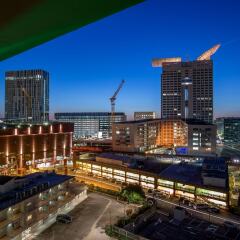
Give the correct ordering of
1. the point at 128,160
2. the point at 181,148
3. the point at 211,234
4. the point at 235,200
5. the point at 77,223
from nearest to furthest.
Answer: the point at 211,234 → the point at 77,223 → the point at 235,200 → the point at 128,160 → the point at 181,148

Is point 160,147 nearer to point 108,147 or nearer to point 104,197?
point 108,147

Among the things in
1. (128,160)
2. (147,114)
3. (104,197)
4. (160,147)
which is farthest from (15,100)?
(104,197)

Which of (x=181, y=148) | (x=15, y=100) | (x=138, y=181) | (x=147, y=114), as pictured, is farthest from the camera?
(x=147, y=114)

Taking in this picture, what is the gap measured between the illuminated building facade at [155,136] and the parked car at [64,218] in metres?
27.0

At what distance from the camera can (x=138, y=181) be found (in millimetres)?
21531

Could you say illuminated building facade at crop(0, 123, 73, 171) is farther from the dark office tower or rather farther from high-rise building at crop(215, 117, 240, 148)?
high-rise building at crop(215, 117, 240, 148)

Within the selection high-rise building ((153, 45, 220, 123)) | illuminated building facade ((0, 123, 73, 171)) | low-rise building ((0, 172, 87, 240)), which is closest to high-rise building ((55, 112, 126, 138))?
high-rise building ((153, 45, 220, 123))

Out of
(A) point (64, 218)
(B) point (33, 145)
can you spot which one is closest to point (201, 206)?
(A) point (64, 218)

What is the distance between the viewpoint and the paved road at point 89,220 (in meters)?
12.6

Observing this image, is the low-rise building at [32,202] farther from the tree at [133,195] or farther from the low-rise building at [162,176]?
the low-rise building at [162,176]

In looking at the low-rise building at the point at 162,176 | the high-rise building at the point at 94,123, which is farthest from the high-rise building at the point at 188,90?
the low-rise building at the point at 162,176

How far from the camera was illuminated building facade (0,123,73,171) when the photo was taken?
1027 inches

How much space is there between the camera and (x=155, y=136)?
46.8 meters

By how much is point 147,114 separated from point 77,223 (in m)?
70.4
